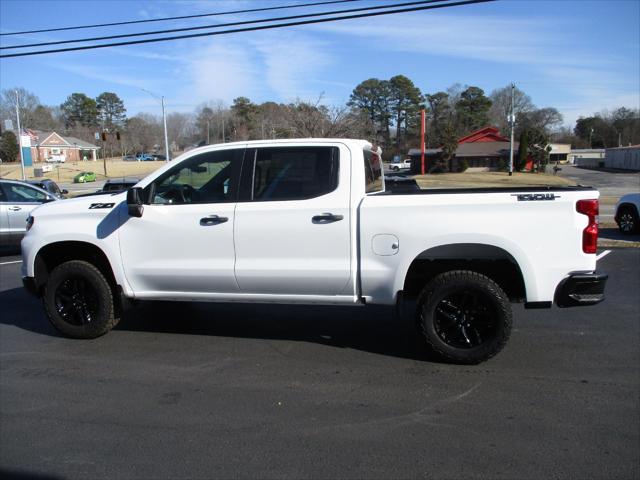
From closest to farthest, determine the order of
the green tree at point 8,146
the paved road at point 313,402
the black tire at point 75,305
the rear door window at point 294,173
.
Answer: the paved road at point 313,402 < the rear door window at point 294,173 < the black tire at point 75,305 < the green tree at point 8,146

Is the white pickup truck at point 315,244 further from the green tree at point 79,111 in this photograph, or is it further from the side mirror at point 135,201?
the green tree at point 79,111

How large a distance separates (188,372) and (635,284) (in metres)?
6.84

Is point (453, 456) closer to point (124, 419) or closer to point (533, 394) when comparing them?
point (533, 394)

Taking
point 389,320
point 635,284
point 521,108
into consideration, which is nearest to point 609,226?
point 635,284

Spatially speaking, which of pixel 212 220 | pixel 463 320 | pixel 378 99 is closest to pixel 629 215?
pixel 463 320

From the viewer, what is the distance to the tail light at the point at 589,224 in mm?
4668

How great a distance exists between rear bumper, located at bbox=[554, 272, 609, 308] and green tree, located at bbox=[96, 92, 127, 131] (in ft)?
436

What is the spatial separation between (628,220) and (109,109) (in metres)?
130

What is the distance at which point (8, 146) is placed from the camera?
78.6 metres

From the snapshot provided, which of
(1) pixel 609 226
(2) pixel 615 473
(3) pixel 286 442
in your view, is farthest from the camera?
(1) pixel 609 226

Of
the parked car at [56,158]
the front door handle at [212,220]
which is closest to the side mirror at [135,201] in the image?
the front door handle at [212,220]

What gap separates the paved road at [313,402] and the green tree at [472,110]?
10220 centimetres

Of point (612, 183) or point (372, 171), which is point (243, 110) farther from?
point (372, 171)

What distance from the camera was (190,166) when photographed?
5594mm
